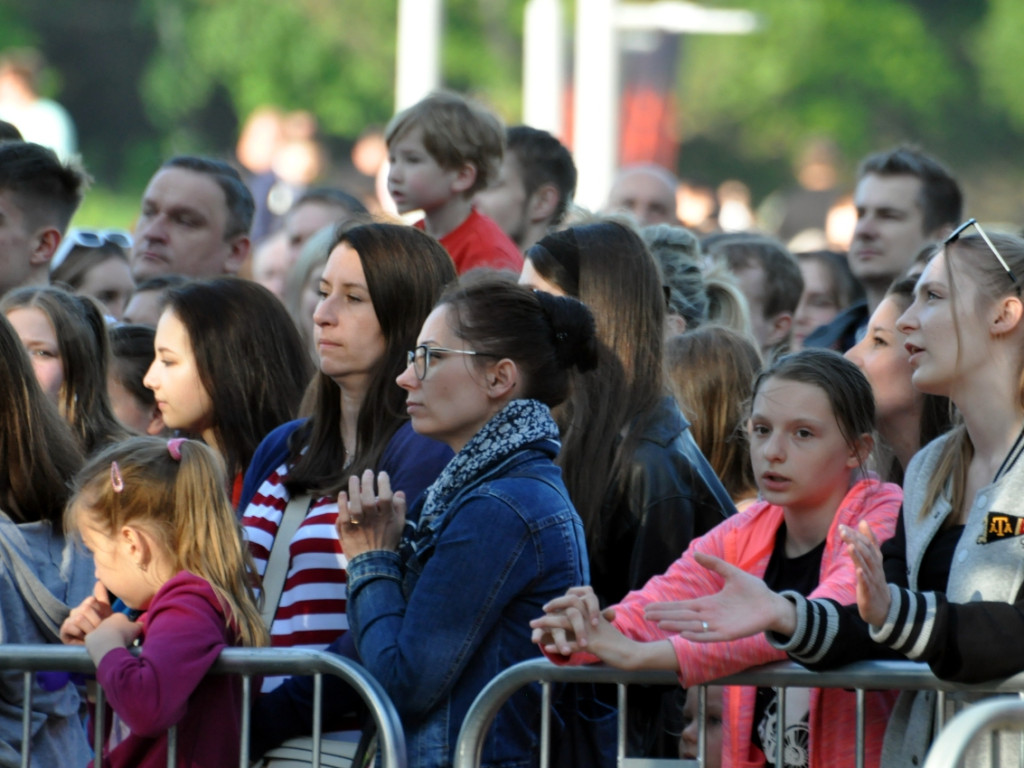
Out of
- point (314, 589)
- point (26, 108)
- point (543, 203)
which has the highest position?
point (26, 108)

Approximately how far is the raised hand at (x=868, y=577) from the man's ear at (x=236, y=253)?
4598 millimetres

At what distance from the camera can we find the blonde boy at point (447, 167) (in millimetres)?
7258

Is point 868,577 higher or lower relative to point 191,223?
lower

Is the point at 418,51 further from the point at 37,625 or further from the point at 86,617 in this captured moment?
the point at 86,617

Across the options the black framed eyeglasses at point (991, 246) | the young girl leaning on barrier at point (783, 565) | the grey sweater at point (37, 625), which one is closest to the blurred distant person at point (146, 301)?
the grey sweater at point (37, 625)

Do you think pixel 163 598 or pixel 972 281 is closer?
pixel 972 281

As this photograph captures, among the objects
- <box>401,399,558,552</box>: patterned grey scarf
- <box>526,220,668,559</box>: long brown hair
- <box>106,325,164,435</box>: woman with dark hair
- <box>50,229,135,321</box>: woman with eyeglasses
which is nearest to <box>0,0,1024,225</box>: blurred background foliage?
<box>50,229,135,321</box>: woman with eyeglasses

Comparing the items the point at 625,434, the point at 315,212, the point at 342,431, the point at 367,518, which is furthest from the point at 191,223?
the point at 367,518

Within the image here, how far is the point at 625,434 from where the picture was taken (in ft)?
15.6

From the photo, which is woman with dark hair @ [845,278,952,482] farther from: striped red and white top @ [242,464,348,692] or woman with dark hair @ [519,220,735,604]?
striped red and white top @ [242,464,348,692]

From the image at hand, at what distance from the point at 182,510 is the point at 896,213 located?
462 centimetres

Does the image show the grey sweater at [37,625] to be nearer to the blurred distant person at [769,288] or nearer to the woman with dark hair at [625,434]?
the woman with dark hair at [625,434]

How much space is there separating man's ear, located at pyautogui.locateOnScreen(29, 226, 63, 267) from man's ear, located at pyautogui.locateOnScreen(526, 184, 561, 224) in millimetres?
2311

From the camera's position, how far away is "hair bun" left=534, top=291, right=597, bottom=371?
14.5 ft
